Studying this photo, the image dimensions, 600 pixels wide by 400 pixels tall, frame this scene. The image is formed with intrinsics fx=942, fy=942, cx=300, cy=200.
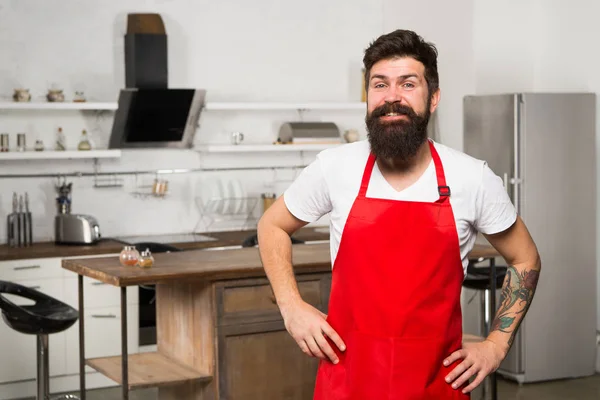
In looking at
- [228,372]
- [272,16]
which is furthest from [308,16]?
[228,372]

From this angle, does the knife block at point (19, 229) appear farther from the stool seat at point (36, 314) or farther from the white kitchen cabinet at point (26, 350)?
the stool seat at point (36, 314)

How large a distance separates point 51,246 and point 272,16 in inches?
94.8

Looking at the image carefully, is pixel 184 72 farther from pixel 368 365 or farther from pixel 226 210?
pixel 368 365

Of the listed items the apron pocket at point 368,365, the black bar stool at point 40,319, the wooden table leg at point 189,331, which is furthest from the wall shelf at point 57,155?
the apron pocket at point 368,365

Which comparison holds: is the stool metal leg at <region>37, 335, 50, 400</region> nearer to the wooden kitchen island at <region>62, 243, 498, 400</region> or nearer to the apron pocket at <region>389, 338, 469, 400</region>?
the wooden kitchen island at <region>62, 243, 498, 400</region>

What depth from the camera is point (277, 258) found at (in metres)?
2.42

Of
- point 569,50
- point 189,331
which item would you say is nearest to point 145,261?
point 189,331

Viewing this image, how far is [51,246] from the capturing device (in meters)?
5.92

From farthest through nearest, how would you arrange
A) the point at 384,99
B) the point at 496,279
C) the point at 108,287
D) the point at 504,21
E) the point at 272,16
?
the point at 272,16 → the point at 504,21 → the point at 108,287 → the point at 496,279 → the point at 384,99

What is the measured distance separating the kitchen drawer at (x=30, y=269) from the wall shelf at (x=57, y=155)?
0.72m

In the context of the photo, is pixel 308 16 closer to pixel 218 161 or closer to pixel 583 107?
pixel 218 161

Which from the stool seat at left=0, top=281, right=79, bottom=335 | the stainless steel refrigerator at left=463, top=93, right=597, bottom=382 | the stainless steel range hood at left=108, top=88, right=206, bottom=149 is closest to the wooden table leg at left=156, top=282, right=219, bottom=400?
the stool seat at left=0, top=281, right=79, bottom=335

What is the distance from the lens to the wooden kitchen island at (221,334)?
13.8 feet

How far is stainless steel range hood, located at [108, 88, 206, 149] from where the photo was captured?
20.6 ft
